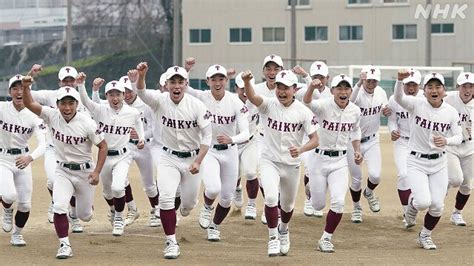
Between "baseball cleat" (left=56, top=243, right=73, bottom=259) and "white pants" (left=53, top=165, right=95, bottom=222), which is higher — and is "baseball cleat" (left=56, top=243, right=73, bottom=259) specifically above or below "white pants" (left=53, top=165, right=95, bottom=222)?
below

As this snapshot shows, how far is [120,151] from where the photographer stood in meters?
14.4

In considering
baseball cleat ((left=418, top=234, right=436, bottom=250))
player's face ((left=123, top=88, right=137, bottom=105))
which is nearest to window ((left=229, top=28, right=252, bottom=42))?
player's face ((left=123, top=88, right=137, bottom=105))

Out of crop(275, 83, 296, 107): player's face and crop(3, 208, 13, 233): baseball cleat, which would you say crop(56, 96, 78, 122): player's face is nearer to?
crop(3, 208, 13, 233): baseball cleat

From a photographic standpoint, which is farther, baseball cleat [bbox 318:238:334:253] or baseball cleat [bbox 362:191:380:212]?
baseball cleat [bbox 362:191:380:212]

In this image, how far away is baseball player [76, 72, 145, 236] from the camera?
14.3 metres

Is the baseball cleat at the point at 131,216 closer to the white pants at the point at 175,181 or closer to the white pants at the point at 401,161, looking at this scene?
the white pants at the point at 175,181

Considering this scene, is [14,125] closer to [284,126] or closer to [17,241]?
[17,241]

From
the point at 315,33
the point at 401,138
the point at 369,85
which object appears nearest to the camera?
the point at 369,85

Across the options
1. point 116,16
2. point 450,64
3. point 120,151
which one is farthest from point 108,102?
point 116,16

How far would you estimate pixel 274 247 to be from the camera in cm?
1228

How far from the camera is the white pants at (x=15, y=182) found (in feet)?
43.0

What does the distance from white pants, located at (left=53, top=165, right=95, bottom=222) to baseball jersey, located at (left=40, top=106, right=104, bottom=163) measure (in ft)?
0.54

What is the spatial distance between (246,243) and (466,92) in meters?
3.80

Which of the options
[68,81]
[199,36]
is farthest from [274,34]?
[68,81]
